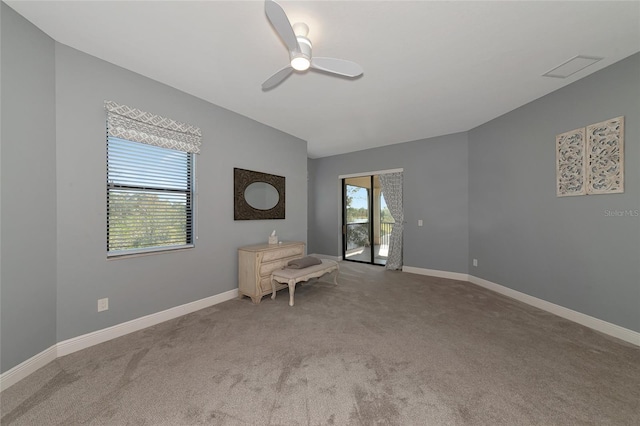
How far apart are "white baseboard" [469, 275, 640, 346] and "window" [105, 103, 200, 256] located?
451cm

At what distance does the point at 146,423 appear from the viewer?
1.42 m

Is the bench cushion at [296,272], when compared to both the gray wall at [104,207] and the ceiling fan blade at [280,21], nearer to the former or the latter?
the gray wall at [104,207]

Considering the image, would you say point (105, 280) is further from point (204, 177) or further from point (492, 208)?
point (492, 208)

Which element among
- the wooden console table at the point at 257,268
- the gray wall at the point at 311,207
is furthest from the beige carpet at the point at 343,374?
the gray wall at the point at 311,207

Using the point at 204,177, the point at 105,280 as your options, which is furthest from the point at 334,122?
the point at 105,280

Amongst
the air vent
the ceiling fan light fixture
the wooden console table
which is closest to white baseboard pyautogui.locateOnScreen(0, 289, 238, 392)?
the wooden console table

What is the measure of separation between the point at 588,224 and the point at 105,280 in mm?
5067

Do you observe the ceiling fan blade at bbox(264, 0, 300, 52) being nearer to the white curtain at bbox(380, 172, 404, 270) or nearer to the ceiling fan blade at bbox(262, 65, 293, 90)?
the ceiling fan blade at bbox(262, 65, 293, 90)

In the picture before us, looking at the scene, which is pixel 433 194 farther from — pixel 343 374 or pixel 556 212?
pixel 343 374

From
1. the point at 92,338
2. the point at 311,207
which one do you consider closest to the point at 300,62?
the point at 92,338

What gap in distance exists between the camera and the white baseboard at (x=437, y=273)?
4493 mm

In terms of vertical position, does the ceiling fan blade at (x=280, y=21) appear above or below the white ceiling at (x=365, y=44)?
below

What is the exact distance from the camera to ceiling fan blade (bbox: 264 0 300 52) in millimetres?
1406

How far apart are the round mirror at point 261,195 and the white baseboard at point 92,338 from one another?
4.71 feet
